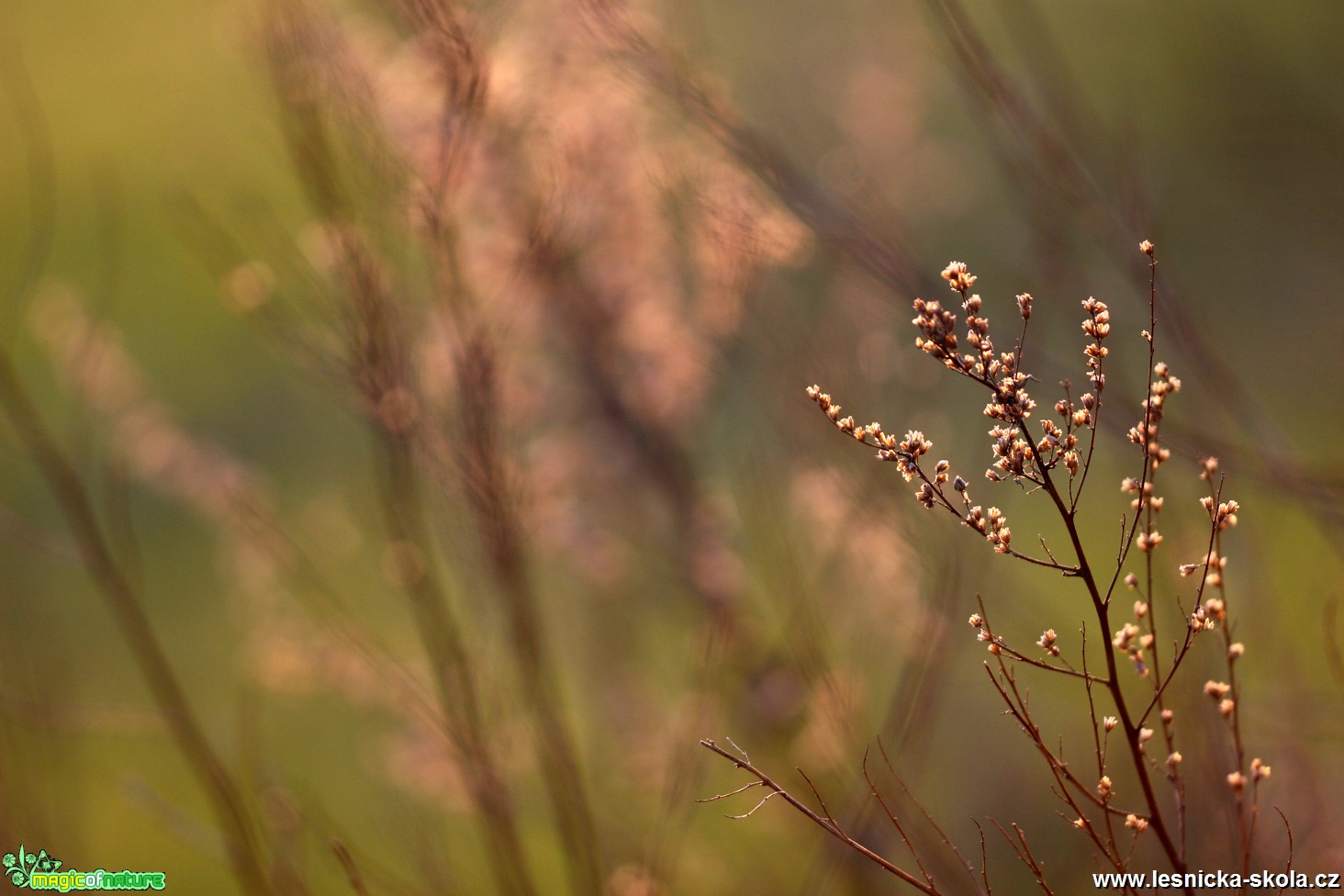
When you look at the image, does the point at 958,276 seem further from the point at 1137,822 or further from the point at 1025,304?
the point at 1137,822

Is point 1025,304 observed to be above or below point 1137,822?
above

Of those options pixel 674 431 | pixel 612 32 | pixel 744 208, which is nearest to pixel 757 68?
pixel 674 431

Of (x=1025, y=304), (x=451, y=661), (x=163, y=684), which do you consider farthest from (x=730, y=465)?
(x=1025, y=304)

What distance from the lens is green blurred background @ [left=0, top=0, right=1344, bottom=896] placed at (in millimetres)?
1357

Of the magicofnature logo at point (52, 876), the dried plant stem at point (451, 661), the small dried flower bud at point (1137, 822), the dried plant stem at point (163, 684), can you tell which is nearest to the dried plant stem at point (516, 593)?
the dried plant stem at point (451, 661)

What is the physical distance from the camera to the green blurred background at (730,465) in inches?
53.4

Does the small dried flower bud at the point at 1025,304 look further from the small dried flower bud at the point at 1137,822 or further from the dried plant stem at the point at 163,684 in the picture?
the dried plant stem at the point at 163,684

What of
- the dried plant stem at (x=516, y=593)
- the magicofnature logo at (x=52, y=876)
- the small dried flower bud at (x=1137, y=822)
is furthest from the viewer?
the magicofnature logo at (x=52, y=876)

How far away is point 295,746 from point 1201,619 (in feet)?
17.7

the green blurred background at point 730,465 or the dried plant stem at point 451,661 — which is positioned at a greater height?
the green blurred background at point 730,465

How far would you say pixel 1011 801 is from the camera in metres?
3.47

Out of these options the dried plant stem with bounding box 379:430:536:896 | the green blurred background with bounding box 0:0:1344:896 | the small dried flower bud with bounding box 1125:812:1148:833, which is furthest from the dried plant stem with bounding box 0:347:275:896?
the small dried flower bud with bounding box 1125:812:1148:833

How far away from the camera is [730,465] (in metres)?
2.80

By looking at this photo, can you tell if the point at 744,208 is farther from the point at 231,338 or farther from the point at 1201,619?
the point at 231,338
